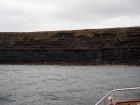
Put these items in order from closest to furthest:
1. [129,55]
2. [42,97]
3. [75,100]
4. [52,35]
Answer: [75,100] → [42,97] → [129,55] → [52,35]

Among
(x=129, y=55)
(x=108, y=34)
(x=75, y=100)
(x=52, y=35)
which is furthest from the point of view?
(x=52, y=35)

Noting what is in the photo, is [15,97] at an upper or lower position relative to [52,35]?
lower

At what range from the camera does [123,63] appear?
96.3 metres

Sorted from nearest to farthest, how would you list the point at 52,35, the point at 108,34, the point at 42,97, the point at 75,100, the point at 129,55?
the point at 75,100 → the point at 42,97 → the point at 129,55 → the point at 108,34 → the point at 52,35

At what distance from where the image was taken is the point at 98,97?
33062 millimetres

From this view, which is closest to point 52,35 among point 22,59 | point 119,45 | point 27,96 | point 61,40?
point 61,40

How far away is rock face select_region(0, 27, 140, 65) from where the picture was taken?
98.1 m

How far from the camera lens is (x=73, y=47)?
4188 inches

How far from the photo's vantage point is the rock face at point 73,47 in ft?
322

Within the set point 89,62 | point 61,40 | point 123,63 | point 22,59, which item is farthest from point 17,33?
point 123,63

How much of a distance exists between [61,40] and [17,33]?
57.7 feet

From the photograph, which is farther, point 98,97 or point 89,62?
point 89,62

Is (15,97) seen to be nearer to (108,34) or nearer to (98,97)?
(98,97)

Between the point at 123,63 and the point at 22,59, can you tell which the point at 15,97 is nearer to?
the point at 123,63
